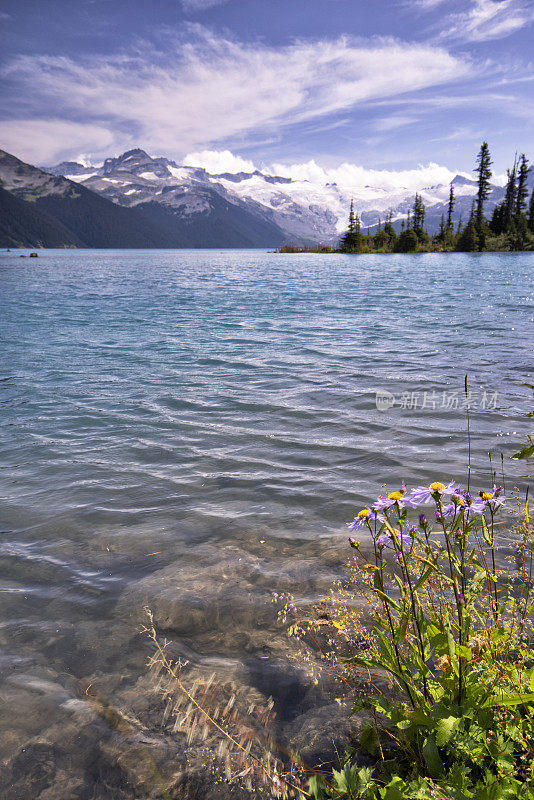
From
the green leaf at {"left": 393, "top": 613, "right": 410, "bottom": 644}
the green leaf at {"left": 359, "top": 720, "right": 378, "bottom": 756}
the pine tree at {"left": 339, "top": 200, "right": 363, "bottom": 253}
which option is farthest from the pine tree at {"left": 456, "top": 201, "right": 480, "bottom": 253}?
the green leaf at {"left": 393, "top": 613, "right": 410, "bottom": 644}

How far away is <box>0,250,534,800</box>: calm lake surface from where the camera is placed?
371 cm

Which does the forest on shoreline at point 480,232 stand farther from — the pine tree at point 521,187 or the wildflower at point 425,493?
the wildflower at point 425,493

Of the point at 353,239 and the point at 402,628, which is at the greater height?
the point at 353,239

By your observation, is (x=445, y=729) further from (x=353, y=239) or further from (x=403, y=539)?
(x=353, y=239)

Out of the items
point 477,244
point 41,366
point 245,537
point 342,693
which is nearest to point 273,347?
point 41,366

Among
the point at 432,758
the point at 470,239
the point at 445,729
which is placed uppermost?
the point at 470,239

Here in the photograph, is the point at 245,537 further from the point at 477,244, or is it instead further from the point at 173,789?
the point at 477,244

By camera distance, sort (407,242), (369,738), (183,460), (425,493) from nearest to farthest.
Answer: (425,493), (369,738), (183,460), (407,242)

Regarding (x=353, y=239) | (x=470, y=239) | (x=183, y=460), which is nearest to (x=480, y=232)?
(x=470, y=239)

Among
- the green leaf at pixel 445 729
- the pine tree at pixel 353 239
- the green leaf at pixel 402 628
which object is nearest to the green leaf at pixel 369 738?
the green leaf at pixel 445 729

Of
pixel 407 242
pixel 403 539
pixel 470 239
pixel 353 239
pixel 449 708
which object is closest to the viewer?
pixel 449 708

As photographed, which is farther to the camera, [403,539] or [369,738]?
[369,738]

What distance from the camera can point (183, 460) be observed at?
23.9ft

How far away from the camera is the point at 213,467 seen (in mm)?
7023
